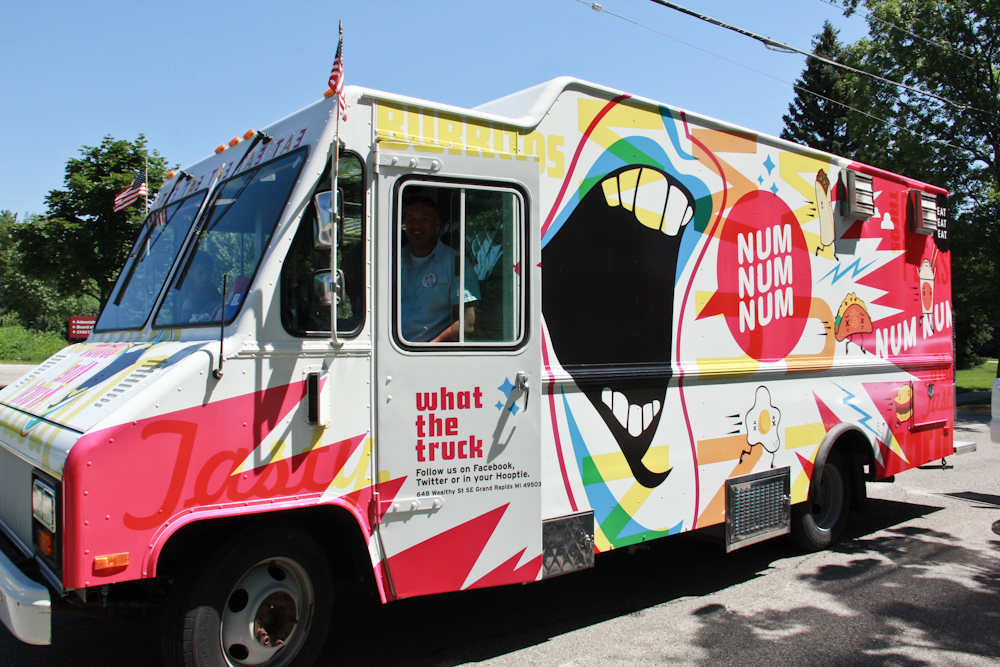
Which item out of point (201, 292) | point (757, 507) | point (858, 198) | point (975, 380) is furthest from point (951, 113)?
point (201, 292)

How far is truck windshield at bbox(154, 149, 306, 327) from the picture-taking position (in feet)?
11.7

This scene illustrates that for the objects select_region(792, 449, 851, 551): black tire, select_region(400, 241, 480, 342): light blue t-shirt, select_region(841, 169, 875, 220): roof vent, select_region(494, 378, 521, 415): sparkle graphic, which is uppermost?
select_region(841, 169, 875, 220): roof vent

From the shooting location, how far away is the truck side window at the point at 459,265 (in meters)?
3.84

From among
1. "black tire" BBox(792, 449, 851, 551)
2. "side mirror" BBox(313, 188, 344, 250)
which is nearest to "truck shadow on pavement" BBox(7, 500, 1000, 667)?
"black tire" BBox(792, 449, 851, 551)

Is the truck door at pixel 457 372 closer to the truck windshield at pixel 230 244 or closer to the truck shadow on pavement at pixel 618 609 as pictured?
the truck windshield at pixel 230 244

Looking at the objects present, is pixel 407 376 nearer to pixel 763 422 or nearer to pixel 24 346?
pixel 763 422

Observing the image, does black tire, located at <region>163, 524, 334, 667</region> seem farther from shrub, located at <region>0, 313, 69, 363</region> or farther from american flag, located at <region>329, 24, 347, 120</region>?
shrub, located at <region>0, 313, 69, 363</region>

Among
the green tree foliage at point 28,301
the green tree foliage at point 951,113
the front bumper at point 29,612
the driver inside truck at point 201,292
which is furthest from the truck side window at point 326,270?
the green tree foliage at point 28,301

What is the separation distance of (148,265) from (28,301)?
5713 centimetres

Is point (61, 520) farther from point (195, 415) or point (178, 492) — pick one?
point (195, 415)

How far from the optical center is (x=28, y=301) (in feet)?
173

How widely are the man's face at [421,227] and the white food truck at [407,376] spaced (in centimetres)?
2

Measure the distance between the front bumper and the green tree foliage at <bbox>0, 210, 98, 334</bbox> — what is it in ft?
171

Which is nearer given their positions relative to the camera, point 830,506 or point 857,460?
point 830,506
